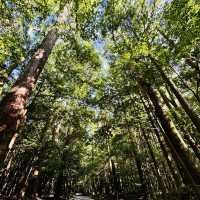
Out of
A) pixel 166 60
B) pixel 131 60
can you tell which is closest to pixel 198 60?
pixel 166 60

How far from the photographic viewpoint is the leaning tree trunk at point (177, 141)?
7.81 m

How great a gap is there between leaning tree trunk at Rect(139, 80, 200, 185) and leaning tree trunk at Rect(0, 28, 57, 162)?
18.5ft

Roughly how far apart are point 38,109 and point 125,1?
29.9ft

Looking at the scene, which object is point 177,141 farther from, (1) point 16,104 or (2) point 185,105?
(1) point 16,104

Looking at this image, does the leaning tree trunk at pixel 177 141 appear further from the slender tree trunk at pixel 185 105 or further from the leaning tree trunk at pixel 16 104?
the leaning tree trunk at pixel 16 104

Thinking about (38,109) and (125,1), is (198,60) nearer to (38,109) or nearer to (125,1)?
(125,1)

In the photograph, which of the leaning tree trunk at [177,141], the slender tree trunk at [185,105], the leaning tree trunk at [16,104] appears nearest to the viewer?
the leaning tree trunk at [16,104]

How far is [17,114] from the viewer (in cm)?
539

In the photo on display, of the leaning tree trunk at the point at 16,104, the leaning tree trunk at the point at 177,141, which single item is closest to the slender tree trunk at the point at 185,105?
the leaning tree trunk at the point at 177,141

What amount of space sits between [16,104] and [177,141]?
21.2 ft

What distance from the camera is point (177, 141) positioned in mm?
8750

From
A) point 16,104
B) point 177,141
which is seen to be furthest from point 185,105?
point 16,104

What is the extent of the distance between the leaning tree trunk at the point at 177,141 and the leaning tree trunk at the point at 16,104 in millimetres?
5644

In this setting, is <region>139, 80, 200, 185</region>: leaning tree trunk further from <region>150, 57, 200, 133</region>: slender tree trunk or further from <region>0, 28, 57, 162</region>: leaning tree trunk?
<region>0, 28, 57, 162</region>: leaning tree trunk
